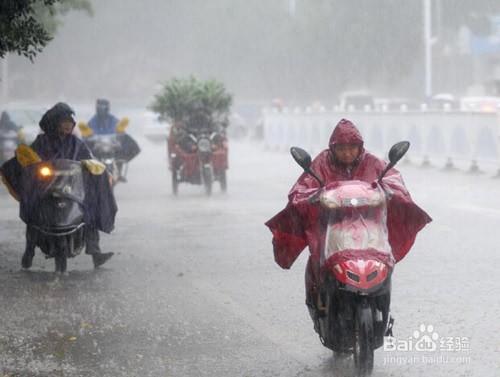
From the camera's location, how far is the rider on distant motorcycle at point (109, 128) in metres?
20.0

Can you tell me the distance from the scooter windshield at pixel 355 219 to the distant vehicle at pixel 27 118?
20.7m

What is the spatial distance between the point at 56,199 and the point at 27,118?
17571 mm

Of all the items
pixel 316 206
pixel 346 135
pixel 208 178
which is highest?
pixel 346 135

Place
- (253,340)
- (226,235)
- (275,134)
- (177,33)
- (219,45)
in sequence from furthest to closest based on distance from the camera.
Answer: (177,33), (219,45), (275,134), (226,235), (253,340)

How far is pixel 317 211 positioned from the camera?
6984 mm

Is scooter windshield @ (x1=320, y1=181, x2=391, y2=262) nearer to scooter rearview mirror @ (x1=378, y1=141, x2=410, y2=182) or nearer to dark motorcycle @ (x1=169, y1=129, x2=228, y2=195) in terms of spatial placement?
scooter rearview mirror @ (x1=378, y1=141, x2=410, y2=182)

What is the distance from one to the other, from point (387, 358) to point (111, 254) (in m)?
5.25

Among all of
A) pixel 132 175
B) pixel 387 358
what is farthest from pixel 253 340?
pixel 132 175

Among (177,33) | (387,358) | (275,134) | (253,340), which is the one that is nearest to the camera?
(387,358)

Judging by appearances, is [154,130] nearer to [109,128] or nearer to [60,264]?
[109,128]

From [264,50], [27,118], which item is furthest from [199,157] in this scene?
[264,50]

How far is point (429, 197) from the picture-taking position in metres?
19.5

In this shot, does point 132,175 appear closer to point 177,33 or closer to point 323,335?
point 323,335

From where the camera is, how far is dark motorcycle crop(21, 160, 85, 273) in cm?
1111
